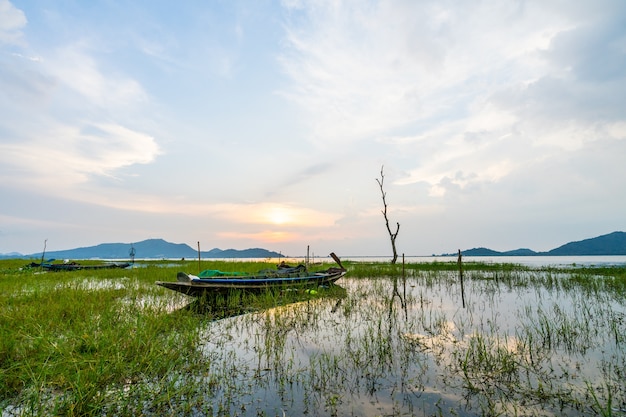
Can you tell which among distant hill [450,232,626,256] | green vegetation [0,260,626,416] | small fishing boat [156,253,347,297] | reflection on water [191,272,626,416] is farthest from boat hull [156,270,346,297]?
distant hill [450,232,626,256]

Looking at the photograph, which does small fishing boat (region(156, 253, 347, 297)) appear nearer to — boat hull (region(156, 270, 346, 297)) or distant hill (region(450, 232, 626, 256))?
boat hull (region(156, 270, 346, 297))

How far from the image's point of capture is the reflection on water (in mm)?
4383

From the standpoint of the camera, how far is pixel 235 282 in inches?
506

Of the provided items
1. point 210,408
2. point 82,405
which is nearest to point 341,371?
point 210,408

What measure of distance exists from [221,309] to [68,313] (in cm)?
463

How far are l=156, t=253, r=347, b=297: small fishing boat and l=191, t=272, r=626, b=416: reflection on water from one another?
2.56 m

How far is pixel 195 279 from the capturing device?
1164 cm

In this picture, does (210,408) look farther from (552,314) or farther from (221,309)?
(552,314)

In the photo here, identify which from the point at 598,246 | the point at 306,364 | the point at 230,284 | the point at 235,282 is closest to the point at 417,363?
the point at 306,364

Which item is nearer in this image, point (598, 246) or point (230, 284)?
point (230, 284)

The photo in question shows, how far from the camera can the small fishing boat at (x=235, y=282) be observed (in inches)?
455

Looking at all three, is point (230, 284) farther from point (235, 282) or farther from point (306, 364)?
point (306, 364)

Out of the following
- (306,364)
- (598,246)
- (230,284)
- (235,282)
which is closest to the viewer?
(306,364)

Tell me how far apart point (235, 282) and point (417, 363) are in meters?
8.77
